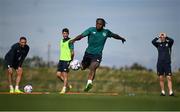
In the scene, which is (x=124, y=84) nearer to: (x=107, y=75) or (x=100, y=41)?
(x=107, y=75)

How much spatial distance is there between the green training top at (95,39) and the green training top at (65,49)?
6.10 ft

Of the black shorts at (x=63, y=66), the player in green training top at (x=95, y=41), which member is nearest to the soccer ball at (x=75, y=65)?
the player in green training top at (x=95, y=41)

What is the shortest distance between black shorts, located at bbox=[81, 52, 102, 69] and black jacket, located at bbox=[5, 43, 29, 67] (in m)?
2.40

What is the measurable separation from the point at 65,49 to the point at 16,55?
1501 mm

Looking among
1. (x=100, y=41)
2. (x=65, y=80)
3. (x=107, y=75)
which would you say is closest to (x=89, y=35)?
(x=100, y=41)

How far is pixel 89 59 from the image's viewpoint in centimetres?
1606

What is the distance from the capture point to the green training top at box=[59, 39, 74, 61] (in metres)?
17.8

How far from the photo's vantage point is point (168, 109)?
1018 centimetres

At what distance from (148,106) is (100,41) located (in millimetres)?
5315

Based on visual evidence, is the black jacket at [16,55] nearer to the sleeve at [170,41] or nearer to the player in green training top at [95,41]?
the player in green training top at [95,41]

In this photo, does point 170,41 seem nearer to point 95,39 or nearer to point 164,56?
point 164,56

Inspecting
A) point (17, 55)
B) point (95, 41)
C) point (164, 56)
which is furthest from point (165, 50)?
point (17, 55)

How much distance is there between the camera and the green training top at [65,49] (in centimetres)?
1780

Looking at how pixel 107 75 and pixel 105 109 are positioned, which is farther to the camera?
pixel 107 75
